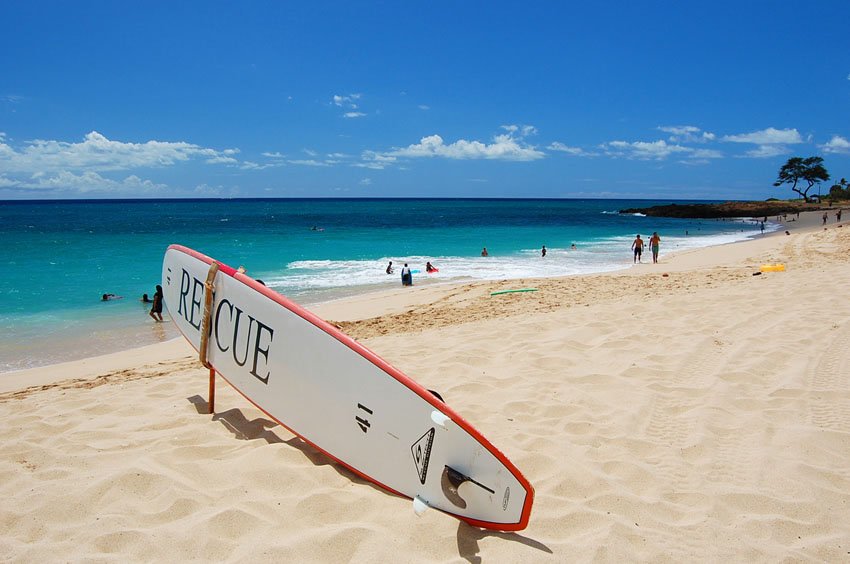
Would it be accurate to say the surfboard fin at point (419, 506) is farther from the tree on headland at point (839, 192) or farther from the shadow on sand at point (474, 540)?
the tree on headland at point (839, 192)

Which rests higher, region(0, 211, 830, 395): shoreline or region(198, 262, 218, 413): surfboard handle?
region(198, 262, 218, 413): surfboard handle

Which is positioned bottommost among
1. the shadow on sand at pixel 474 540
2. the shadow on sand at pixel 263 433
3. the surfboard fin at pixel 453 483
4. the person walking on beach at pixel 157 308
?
the person walking on beach at pixel 157 308

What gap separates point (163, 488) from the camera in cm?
303

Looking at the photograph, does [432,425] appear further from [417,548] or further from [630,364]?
[630,364]

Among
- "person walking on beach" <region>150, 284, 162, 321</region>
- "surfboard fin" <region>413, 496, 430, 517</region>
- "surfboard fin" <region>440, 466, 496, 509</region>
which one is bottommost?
"person walking on beach" <region>150, 284, 162, 321</region>

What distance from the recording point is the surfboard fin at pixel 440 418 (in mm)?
2652

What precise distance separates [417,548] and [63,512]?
2.03 meters

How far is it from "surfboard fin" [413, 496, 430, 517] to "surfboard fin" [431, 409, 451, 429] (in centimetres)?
48

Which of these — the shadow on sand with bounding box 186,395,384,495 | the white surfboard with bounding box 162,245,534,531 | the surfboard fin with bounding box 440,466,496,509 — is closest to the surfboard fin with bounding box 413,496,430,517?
the white surfboard with bounding box 162,245,534,531

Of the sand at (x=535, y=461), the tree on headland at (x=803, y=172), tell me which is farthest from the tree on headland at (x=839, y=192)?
the sand at (x=535, y=461)

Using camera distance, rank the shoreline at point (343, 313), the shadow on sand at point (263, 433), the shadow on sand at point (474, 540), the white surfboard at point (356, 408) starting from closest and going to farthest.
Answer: the shadow on sand at point (474, 540)
the white surfboard at point (356, 408)
the shadow on sand at point (263, 433)
the shoreline at point (343, 313)

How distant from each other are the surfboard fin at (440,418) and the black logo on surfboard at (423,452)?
→ 115mm

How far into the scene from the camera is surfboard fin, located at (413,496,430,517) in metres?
2.71

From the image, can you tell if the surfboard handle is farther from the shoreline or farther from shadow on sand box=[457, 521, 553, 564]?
the shoreline
